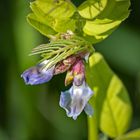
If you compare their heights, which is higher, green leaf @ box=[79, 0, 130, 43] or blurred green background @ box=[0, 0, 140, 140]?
green leaf @ box=[79, 0, 130, 43]

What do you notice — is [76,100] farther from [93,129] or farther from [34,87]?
[34,87]

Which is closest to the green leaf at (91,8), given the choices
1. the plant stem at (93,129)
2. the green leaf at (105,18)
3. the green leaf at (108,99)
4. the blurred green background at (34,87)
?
the green leaf at (105,18)

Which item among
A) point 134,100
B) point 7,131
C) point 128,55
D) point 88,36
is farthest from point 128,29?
point 88,36

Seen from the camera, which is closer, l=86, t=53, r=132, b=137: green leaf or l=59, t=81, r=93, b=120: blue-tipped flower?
l=59, t=81, r=93, b=120: blue-tipped flower

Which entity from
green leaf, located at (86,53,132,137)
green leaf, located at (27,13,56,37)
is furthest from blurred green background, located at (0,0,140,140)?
green leaf, located at (27,13,56,37)

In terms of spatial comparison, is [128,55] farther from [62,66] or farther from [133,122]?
[62,66]

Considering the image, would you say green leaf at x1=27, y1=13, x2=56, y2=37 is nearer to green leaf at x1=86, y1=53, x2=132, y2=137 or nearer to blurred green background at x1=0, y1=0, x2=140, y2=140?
green leaf at x1=86, y1=53, x2=132, y2=137

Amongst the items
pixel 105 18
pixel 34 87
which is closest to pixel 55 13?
pixel 105 18
